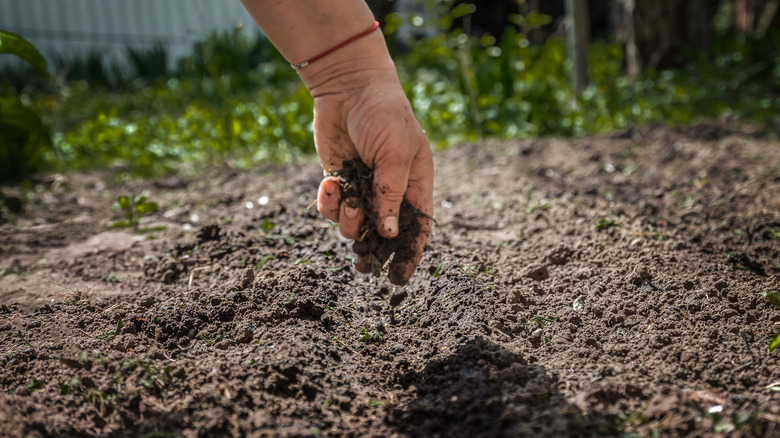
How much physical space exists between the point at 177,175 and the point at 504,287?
2717mm

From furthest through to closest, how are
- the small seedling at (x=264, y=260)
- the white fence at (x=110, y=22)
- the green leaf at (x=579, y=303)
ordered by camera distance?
the white fence at (x=110, y=22) < the small seedling at (x=264, y=260) < the green leaf at (x=579, y=303)

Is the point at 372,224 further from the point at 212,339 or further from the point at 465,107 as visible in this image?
the point at 465,107

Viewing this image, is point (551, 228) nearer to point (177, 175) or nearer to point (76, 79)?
point (177, 175)

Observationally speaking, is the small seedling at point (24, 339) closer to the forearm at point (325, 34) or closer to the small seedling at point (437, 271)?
the forearm at point (325, 34)

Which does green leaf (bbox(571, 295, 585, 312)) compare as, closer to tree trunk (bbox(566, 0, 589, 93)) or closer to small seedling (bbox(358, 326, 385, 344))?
small seedling (bbox(358, 326, 385, 344))

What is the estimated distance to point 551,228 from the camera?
94.1 inches

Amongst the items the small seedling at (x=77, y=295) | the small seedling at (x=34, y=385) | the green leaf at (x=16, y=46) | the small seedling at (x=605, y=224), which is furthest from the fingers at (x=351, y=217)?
the green leaf at (x=16, y=46)

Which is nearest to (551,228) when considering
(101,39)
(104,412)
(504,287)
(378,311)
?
(504,287)

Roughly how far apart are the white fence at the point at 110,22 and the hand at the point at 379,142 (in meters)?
7.79

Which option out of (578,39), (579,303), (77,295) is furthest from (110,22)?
(579,303)

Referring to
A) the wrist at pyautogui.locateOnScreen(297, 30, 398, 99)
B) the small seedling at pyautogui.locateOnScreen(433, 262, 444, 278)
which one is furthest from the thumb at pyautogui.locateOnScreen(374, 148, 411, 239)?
the small seedling at pyautogui.locateOnScreen(433, 262, 444, 278)

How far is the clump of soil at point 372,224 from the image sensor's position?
1.58 m

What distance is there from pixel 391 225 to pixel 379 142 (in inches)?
8.6

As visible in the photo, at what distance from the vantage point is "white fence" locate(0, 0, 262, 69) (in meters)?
8.81
